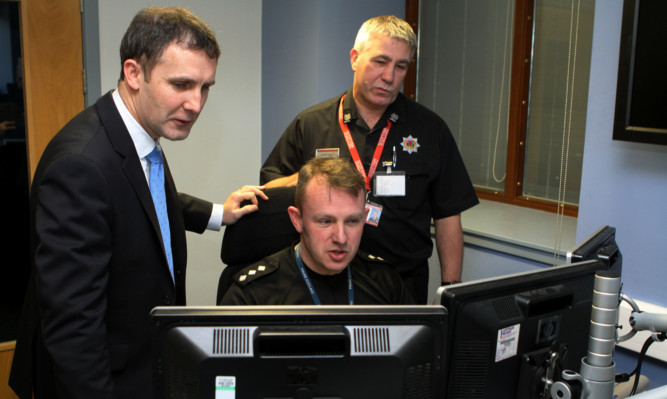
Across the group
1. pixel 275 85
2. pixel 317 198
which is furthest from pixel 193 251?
pixel 317 198

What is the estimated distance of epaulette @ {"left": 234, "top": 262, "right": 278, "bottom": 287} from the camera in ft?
Answer: 6.10

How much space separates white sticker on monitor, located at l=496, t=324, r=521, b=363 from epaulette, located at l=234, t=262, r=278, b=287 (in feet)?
2.82

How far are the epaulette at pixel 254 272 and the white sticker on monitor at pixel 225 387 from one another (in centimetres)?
81

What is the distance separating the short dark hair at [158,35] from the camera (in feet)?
4.66

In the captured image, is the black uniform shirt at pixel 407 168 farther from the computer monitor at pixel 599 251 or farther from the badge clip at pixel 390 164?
the computer monitor at pixel 599 251

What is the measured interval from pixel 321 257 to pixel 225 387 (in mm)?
794

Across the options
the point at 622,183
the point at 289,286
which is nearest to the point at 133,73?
the point at 289,286

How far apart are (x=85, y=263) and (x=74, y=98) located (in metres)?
2.10

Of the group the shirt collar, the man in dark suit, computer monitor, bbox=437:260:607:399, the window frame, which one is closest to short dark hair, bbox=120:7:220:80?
the man in dark suit

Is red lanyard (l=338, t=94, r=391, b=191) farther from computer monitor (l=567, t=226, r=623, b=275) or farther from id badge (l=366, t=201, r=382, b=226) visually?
computer monitor (l=567, t=226, r=623, b=275)

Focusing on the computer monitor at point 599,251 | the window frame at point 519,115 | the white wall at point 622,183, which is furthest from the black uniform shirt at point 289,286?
the window frame at point 519,115

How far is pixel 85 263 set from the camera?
1.31 metres

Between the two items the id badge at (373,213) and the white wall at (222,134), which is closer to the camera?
the id badge at (373,213)

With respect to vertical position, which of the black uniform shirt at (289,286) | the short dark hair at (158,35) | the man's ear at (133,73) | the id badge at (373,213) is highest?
the short dark hair at (158,35)
